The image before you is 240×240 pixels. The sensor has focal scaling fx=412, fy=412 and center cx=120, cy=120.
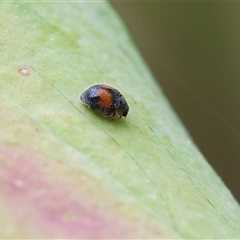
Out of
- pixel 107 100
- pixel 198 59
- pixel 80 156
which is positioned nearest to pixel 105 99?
pixel 107 100

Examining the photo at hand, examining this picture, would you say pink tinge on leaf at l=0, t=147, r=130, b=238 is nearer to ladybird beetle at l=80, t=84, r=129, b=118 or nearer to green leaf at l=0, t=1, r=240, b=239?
Answer: green leaf at l=0, t=1, r=240, b=239

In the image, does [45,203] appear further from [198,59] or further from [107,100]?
[198,59]

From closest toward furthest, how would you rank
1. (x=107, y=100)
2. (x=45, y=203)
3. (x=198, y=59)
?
(x=45, y=203) < (x=107, y=100) < (x=198, y=59)

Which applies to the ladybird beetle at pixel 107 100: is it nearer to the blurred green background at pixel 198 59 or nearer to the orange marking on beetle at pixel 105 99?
the orange marking on beetle at pixel 105 99

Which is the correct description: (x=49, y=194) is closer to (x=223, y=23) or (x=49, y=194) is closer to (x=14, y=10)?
(x=14, y=10)

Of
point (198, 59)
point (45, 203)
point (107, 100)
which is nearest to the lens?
point (45, 203)

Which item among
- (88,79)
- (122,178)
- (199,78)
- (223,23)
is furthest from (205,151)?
(122,178)

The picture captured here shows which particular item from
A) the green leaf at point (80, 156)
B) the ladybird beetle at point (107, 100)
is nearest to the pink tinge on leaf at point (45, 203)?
the green leaf at point (80, 156)
